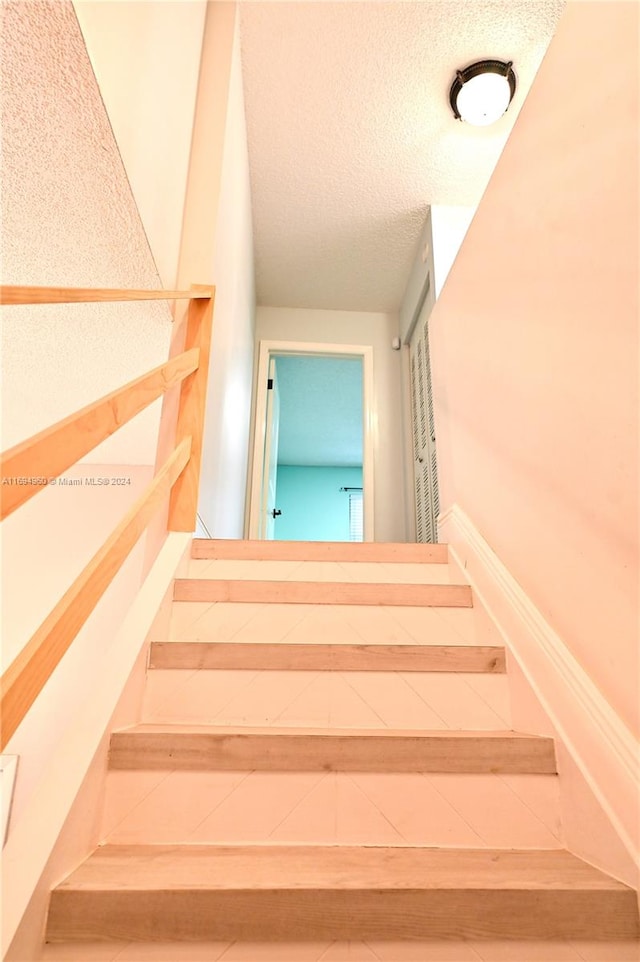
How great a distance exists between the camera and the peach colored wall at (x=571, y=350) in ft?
3.34

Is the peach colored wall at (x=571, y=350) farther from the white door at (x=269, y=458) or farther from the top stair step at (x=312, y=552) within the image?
the white door at (x=269, y=458)

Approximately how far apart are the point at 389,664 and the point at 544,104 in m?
1.62

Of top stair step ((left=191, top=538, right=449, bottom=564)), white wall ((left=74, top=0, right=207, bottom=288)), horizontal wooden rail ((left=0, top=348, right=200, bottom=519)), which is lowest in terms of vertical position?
top stair step ((left=191, top=538, right=449, bottom=564))

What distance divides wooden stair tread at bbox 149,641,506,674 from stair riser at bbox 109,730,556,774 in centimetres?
27

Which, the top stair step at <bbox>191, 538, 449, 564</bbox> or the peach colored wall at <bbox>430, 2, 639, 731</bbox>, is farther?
the top stair step at <bbox>191, 538, 449, 564</bbox>

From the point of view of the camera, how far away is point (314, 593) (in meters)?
1.68

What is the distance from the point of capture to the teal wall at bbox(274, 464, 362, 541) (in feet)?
23.2

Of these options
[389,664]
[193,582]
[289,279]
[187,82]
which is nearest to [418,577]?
[389,664]

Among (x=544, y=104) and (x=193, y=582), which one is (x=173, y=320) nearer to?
(x=193, y=582)

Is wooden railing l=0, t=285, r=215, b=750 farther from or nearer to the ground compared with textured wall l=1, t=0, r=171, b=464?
nearer to the ground

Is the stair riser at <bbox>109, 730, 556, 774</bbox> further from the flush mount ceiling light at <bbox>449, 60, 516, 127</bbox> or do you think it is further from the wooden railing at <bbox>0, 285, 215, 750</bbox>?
the flush mount ceiling light at <bbox>449, 60, 516, 127</bbox>

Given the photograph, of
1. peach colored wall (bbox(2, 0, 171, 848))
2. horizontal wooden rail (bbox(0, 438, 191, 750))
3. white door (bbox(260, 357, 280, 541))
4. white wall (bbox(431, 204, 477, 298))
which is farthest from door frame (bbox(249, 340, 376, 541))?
horizontal wooden rail (bbox(0, 438, 191, 750))

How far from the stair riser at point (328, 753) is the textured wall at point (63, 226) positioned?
131 cm

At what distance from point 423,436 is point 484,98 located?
79.2 inches
